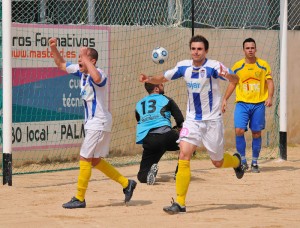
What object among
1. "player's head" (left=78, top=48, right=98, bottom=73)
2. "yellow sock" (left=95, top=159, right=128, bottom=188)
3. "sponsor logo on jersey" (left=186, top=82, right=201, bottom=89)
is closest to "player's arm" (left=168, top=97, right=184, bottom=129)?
"yellow sock" (left=95, top=159, right=128, bottom=188)

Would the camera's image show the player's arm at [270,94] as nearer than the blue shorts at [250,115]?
Yes

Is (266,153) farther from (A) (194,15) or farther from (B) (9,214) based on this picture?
(B) (9,214)

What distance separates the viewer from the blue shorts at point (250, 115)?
13680 mm

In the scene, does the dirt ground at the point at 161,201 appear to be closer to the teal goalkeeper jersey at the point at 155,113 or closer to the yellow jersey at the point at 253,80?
the teal goalkeeper jersey at the point at 155,113

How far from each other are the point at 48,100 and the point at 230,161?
14.6 ft

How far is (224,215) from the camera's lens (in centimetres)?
962

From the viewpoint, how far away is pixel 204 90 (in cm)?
1002

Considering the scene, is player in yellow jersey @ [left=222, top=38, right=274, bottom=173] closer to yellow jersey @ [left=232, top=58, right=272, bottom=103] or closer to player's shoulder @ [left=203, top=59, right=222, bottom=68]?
yellow jersey @ [left=232, top=58, right=272, bottom=103]

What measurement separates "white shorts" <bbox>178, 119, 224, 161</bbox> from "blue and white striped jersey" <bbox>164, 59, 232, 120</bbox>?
71 mm

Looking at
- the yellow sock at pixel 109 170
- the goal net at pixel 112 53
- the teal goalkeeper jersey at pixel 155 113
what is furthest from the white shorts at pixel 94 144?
the goal net at pixel 112 53

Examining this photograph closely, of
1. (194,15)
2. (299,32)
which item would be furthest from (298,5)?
(194,15)

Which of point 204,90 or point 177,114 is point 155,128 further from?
point 204,90

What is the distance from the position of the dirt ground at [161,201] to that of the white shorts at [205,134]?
2.37 feet

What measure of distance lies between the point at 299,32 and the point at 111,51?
14.9 ft
